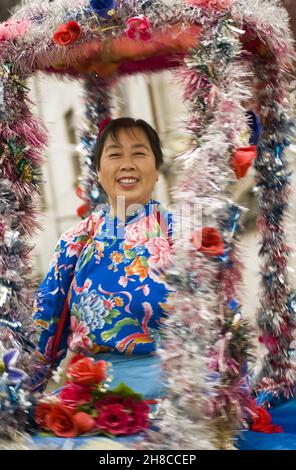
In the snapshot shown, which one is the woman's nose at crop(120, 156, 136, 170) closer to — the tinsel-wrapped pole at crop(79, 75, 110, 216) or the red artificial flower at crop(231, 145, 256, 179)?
the red artificial flower at crop(231, 145, 256, 179)

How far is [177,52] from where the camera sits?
225 cm

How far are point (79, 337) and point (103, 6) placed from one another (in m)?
1.09

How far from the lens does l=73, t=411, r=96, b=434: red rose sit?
6.99 ft

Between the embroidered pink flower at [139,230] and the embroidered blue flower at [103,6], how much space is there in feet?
2.35

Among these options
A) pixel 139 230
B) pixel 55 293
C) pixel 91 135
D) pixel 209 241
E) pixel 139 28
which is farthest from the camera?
pixel 91 135

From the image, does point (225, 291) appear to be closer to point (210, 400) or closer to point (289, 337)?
point (210, 400)

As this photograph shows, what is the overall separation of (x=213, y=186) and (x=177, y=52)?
0.55m

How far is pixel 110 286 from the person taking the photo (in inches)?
92.9

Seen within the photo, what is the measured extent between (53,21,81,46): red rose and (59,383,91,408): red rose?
1.07 m

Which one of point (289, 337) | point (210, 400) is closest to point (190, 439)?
point (210, 400)

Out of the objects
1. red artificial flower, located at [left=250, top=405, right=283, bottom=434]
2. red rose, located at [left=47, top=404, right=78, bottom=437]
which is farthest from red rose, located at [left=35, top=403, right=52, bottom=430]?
red artificial flower, located at [left=250, top=405, right=283, bottom=434]

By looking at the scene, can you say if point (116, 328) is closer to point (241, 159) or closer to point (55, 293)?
point (55, 293)

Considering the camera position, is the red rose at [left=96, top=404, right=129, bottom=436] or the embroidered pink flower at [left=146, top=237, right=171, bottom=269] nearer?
the red rose at [left=96, top=404, right=129, bottom=436]

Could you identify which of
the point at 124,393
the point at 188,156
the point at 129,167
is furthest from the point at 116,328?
the point at 188,156
